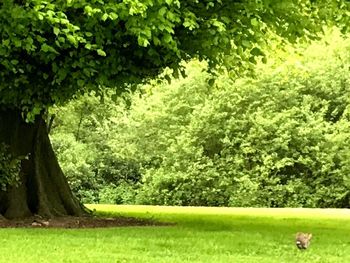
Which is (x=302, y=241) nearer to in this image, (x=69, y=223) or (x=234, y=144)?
(x=69, y=223)

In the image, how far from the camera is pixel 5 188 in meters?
16.5

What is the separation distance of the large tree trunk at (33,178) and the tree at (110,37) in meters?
0.21

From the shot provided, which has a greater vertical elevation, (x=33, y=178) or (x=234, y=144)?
(x=234, y=144)

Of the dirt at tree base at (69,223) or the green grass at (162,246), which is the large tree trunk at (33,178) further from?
the green grass at (162,246)

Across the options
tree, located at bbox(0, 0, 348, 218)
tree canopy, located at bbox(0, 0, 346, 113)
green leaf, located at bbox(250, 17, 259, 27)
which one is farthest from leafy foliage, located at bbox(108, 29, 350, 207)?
green leaf, located at bbox(250, 17, 259, 27)

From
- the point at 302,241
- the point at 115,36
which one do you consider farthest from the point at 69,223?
the point at 302,241

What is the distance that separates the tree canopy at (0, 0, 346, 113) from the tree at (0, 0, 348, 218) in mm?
18

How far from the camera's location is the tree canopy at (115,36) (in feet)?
40.7

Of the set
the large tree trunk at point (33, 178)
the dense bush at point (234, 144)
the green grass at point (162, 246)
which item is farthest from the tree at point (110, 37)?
the dense bush at point (234, 144)

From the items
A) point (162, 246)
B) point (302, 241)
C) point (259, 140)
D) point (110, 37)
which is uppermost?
point (259, 140)

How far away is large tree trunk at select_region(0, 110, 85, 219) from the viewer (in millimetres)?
16734

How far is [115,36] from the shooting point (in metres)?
13.8

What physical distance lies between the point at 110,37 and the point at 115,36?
0.15 metres

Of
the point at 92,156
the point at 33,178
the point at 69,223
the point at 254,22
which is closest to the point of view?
the point at 254,22
